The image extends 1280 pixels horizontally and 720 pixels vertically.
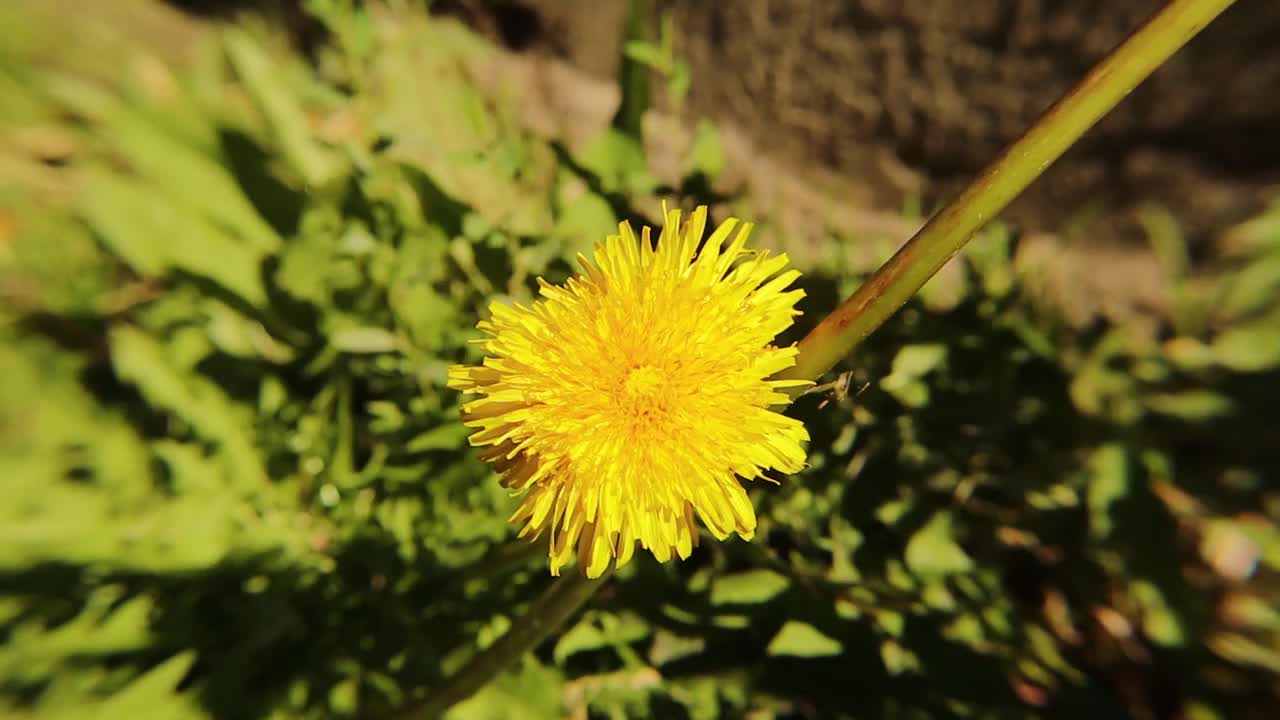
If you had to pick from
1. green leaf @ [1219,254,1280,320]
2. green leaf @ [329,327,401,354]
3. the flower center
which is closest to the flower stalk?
the flower center

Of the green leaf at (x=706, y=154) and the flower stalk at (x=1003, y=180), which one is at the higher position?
the green leaf at (x=706, y=154)

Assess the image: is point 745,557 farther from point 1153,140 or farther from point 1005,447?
point 1153,140

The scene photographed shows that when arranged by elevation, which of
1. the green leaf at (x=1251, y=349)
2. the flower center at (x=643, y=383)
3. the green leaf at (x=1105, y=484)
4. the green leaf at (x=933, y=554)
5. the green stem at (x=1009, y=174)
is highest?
the green leaf at (x=1251, y=349)

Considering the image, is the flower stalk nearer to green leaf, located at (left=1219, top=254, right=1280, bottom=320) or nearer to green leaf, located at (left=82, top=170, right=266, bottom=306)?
green leaf, located at (left=82, top=170, right=266, bottom=306)

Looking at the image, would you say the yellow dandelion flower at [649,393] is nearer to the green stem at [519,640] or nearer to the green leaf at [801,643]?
the green stem at [519,640]

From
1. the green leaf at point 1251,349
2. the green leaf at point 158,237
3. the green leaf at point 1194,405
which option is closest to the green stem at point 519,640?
the green leaf at point 158,237

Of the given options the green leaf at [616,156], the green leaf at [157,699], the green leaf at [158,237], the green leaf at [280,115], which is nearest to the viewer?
the green leaf at [157,699]
